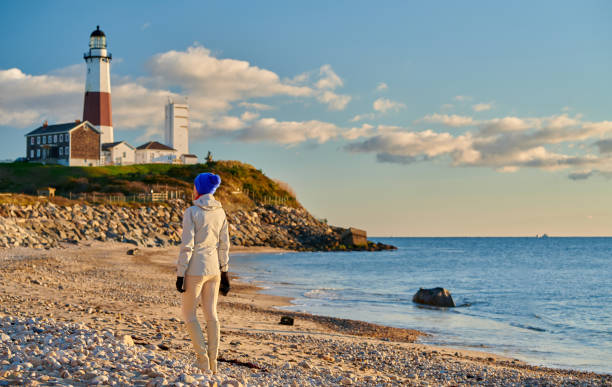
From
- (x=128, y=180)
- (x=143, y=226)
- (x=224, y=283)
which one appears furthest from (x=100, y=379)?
(x=128, y=180)

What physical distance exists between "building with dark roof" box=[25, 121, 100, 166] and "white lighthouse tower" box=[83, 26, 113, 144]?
178cm

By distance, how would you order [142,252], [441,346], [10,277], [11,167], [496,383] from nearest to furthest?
1. [496,383]
2. [441,346]
3. [10,277]
4. [142,252]
5. [11,167]

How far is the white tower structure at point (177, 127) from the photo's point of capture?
89.5 metres

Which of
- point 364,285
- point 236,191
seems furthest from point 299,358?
point 236,191

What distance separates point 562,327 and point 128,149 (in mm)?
73579

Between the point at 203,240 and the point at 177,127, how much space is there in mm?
86509

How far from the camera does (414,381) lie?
8500mm

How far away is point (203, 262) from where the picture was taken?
22.3ft

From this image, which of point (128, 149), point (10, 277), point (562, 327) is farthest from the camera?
point (128, 149)

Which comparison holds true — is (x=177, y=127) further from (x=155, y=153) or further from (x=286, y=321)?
(x=286, y=321)

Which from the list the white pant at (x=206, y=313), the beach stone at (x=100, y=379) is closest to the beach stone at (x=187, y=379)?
the beach stone at (x=100, y=379)

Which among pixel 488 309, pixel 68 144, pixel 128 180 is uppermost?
pixel 68 144

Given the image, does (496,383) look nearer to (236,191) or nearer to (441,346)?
(441,346)

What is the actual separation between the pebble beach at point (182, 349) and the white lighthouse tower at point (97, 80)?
59958 mm
